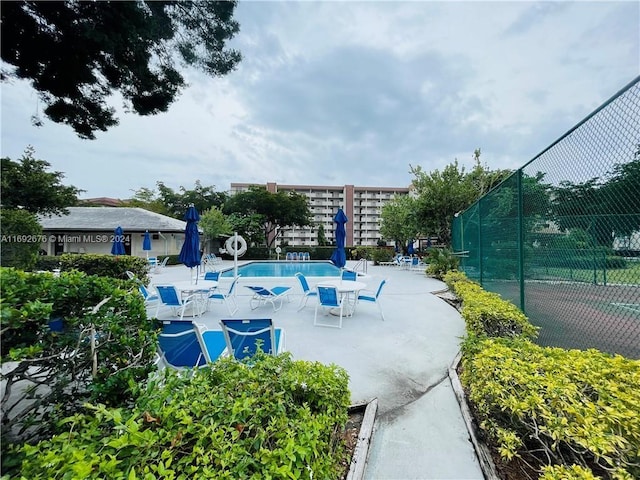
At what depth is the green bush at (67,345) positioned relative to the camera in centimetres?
124

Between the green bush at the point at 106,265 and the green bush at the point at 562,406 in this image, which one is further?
the green bush at the point at 106,265

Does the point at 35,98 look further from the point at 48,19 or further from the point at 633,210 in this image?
the point at 633,210

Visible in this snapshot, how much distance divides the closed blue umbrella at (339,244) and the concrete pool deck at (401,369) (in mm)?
1230

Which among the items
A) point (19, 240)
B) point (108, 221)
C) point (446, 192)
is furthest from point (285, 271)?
point (108, 221)

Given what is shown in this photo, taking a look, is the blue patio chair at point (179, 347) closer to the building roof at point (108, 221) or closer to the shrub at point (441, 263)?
the shrub at point (441, 263)

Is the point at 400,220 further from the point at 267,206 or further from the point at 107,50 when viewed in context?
the point at 107,50

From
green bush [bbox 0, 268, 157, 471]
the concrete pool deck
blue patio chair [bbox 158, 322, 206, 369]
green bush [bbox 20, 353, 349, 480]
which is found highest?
green bush [bbox 0, 268, 157, 471]

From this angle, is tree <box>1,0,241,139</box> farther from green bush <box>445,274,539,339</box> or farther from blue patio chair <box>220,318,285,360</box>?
green bush <box>445,274,539,339</box>

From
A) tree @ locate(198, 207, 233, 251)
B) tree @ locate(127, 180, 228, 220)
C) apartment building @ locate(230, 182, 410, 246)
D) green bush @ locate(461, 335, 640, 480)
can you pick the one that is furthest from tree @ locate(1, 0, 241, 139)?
apartment building @ locate(230, 182, 410, 246)

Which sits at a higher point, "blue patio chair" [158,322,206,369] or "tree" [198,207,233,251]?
"tree" [198,207,233,251]

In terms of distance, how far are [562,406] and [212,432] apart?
1.99m

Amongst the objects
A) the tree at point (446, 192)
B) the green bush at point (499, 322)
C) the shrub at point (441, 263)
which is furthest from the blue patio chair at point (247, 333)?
the tree at point (446, 192)

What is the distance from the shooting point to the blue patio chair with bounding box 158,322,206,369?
9.12 ft

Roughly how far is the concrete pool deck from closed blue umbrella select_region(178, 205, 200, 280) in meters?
1.26
